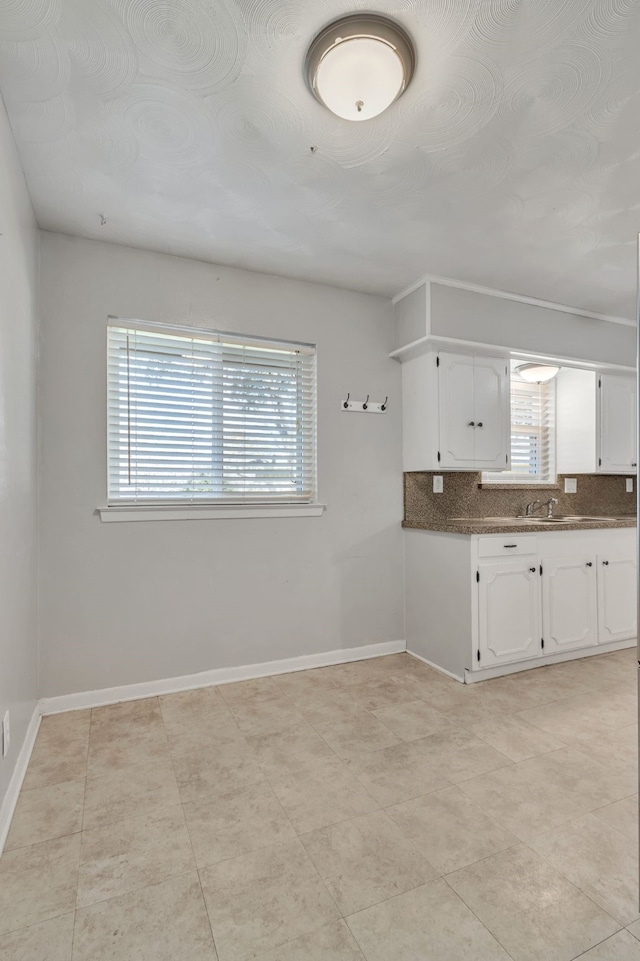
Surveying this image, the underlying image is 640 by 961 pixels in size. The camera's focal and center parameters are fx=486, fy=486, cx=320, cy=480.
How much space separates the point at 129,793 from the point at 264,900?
0.76m

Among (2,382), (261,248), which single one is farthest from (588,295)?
(2,382)

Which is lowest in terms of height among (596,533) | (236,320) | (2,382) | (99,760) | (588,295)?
(99,760)

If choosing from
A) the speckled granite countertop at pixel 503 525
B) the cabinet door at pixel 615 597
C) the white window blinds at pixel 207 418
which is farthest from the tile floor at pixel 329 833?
the white window blinds at pixel 207 418

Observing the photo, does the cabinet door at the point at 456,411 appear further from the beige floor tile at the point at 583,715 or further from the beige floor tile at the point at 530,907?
the beige floor tile at the point at 530,907

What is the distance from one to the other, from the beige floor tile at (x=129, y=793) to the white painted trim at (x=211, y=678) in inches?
27.9

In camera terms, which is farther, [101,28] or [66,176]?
[66,176]

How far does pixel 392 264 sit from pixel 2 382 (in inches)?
87.1

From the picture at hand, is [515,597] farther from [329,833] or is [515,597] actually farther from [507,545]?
[329,833]

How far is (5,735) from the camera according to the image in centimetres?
168

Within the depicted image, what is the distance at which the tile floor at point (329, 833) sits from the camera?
1266 mm

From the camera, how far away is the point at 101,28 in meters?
1.42

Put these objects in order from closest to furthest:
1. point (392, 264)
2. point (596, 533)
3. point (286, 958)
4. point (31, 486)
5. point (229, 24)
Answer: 1. point (286, 958)
2. point (229, 24)
3. point (31, 486)
4. point (392, 264)
5. point (596, 533)

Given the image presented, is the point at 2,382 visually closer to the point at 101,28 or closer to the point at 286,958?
the point at 101,28

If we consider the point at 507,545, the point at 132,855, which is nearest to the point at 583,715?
the point at 507,545
